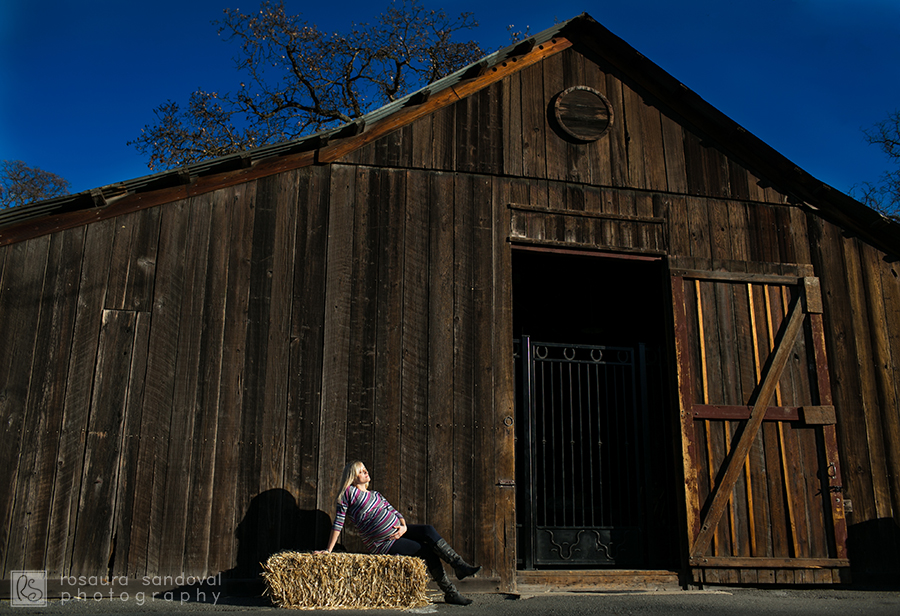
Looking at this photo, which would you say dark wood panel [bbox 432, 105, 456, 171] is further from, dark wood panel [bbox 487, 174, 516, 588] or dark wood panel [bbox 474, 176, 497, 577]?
dark wood panel [bbox 487, 174, 516, 588]

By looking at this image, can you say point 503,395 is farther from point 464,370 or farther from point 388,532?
point 388,532

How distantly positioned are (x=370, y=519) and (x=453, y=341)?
5.91 feet

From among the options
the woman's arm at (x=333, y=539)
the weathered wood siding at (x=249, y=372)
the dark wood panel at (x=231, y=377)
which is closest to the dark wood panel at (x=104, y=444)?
the weathered wood siding at (x=249, y=372)

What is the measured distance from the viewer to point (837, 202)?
26.2 feet

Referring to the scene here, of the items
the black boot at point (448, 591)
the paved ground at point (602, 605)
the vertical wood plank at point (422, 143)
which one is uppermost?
the vertical wood plank at point (422, 143)

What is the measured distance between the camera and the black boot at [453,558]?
594 cm

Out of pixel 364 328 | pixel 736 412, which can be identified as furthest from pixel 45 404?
pixel 736 412

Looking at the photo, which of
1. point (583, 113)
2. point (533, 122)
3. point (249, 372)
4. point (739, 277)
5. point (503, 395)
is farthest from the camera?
point (583, 113)

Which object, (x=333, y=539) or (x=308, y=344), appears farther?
(x=308, y=344)

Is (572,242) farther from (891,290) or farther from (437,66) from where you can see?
(437,66)

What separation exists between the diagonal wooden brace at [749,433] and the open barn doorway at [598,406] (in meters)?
0.43

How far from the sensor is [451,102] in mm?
7441

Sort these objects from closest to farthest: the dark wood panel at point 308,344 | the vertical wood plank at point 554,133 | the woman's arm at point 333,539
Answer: the woman's arm at point 333,539 < the dark wood panel at point 308,344 < the vertical wood plank at point 554,133

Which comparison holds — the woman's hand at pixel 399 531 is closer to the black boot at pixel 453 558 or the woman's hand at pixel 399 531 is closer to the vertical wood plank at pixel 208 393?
the black boot at pixel 453 558
